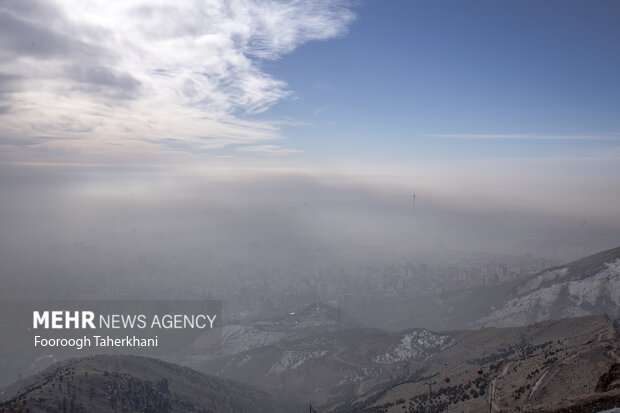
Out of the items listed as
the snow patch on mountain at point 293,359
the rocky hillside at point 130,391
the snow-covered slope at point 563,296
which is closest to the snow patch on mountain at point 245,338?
the snow patch on mountain at point 293,359

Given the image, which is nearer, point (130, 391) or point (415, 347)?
point (130, 391)

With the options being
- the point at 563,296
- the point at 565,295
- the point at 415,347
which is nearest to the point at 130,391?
the point at 415,347

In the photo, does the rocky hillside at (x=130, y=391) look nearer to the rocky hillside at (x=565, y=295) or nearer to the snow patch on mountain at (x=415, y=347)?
the snow patch on mountain at (x=415, y=347)

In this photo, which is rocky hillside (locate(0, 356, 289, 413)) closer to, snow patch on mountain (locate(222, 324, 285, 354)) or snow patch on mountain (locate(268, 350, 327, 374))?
snow patch on mountain (locate(268, 350, 327, 374))

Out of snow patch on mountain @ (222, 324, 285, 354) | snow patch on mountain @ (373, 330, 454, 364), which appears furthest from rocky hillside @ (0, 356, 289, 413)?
snow patch on mountain @ (222, 324, 285, 354)

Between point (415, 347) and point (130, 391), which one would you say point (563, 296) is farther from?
point (130, 391)

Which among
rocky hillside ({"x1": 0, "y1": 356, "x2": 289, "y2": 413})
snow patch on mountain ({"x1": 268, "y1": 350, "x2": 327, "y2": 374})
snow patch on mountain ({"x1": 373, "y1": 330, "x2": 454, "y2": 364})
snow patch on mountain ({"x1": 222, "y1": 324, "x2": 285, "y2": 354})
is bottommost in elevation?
snow patch on mountain ({"x1": 222, "y1": 324, "x2": 285, "y2": 354})
